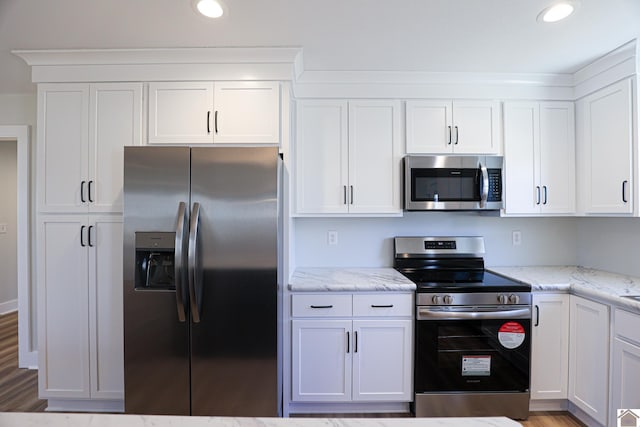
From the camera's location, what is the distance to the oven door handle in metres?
1.95

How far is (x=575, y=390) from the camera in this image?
2.00m

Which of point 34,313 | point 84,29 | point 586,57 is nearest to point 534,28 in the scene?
point 586,57

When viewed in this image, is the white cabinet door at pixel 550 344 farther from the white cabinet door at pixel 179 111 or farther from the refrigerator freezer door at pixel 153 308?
the white cabinet door at pixel 179 111

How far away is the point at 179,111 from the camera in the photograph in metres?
2.03

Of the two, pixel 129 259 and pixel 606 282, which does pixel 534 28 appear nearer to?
pixel 606 282

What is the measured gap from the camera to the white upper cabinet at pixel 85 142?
203 cm

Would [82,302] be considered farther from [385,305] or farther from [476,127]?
[476,127]

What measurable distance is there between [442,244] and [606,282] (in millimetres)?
1035

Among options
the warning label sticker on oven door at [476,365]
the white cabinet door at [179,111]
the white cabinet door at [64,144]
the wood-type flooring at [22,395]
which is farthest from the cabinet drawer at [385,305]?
the white cabinet door at [64,144]

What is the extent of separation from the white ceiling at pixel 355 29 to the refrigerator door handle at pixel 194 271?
1042 mm

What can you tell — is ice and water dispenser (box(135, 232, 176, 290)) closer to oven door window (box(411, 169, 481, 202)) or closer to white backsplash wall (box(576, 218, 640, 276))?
oven door window (box(411, 169, 481, 202))

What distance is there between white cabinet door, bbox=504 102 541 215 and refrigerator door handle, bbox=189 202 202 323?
2.19 meters

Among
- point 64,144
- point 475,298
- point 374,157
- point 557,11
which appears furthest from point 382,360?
point 64,144

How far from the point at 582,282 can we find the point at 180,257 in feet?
8.27
